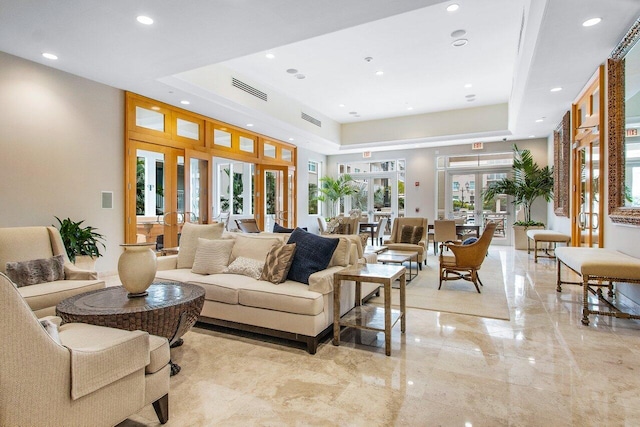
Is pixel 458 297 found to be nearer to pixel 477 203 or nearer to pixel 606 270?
pixel 606 270

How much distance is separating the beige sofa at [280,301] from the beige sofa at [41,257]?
720 millimetres

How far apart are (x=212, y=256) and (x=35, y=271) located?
5.25ft

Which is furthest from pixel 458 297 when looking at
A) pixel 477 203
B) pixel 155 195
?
pixel 477 203

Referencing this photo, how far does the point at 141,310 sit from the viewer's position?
7.13 feet

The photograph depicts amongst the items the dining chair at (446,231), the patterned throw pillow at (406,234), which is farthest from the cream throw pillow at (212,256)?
the dining chair at (446,231)

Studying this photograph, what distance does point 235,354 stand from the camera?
9.21 ft

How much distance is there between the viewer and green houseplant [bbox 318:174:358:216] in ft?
38.9

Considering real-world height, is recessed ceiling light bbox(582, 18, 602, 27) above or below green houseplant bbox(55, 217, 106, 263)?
above

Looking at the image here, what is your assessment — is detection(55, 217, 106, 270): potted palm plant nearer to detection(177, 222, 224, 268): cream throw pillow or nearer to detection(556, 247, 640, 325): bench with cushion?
detection(177, 222, 224, 268): cream throw pillow

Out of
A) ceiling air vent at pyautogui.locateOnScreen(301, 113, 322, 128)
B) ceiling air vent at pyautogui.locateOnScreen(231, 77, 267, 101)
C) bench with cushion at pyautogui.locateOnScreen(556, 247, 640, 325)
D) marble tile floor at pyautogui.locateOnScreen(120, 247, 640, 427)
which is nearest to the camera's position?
marble tile floor at pyautogui.locateOnScreen(120, 247, 640, 427)

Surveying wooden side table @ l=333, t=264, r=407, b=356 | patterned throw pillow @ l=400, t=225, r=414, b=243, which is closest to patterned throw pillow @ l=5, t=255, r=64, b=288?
wooden side table @ l=333, t=264, r=407, b=356

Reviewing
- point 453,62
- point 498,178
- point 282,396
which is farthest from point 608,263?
point 498,178

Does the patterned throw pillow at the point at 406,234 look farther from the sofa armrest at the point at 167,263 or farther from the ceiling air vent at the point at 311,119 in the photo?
the sofa armrest at the point at 167,263

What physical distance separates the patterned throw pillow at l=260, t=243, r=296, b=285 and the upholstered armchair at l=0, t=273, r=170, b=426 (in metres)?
1.37
